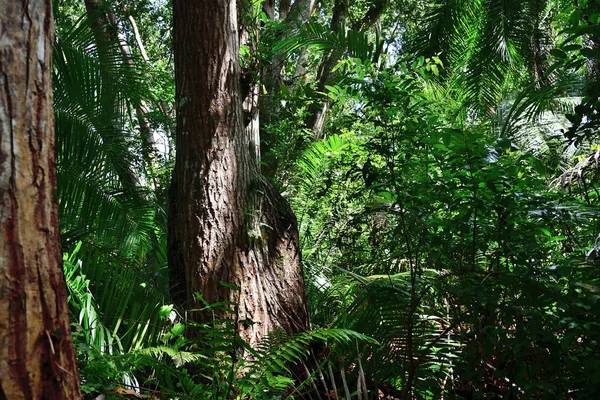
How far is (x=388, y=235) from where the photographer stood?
4297 millimetres

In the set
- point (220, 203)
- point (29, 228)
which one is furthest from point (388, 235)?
point (29, 228)

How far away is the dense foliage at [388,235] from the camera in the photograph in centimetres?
267

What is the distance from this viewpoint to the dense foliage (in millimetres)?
2666

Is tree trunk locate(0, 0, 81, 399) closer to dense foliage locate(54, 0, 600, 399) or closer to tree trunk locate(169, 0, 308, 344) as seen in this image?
dense foliage locate(54, 0, 600, 399)

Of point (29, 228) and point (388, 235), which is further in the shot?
point (388, 235)

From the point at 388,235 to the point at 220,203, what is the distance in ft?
4.09

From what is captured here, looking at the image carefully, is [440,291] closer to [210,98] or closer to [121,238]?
[210,98]

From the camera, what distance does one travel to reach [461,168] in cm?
326

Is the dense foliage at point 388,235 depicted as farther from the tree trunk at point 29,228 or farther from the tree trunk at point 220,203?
the tree trunk at point 29,228

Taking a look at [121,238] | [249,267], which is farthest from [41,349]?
[121,238]

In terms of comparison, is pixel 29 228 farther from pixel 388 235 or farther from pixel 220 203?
pixel 388 235

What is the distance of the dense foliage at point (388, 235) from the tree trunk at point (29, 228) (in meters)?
0.90

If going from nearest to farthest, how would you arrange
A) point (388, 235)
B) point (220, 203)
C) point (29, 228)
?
point (29, 228) → point (220, 203) → point (388, 235)

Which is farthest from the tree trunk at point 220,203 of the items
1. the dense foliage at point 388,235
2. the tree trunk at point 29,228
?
the tree trunk at point 29,228
